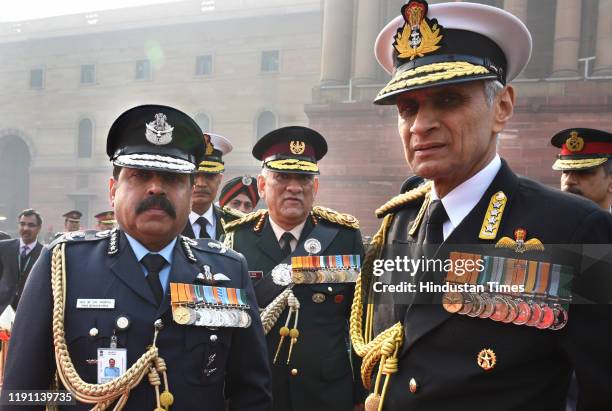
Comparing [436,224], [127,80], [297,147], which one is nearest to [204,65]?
[127,80]

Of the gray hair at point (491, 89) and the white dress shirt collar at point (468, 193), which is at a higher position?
the gray hair at point (491, 89)

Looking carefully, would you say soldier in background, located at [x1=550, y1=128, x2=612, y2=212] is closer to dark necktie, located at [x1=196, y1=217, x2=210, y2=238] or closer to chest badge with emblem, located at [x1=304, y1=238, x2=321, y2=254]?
chest badge with emblem, located at [x1=304, y1=238, x2=321, y2=254]

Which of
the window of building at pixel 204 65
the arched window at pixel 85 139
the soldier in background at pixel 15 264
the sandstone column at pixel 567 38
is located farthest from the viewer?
the arched window at pixel 85 139

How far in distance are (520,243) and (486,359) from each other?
17.3 inches

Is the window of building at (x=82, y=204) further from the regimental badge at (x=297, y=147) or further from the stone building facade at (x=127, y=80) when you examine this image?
the regimental badge at (x=297, y=147)

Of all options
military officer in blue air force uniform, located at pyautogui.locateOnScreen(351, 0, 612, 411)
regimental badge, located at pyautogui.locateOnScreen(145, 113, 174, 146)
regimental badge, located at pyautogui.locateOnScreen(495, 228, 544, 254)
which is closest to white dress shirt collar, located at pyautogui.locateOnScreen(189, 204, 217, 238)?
regimental badge, located at pyautogui.locateOnScreen(145, 113, 174, 146)

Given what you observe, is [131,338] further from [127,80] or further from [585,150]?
[127,80]

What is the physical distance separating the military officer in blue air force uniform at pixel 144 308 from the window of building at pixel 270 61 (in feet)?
119

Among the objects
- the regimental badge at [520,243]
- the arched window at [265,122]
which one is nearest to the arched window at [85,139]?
the arched window at [265,122]

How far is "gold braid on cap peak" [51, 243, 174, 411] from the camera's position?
2498 mm

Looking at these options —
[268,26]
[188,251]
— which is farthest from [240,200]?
[268,26]

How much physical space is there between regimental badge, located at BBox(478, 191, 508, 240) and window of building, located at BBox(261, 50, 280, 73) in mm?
36869

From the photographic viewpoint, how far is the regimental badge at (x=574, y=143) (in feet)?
15.8

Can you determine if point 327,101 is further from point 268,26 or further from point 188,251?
point 268,26
